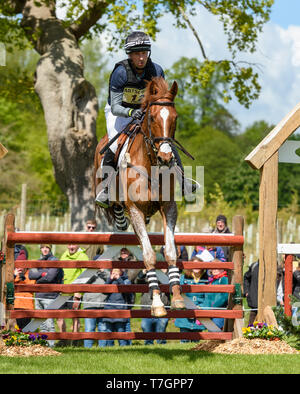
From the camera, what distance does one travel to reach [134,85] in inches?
303

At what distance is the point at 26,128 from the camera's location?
1786 inches

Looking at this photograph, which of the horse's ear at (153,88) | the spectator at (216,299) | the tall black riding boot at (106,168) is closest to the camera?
the horse's ear at (153,88)

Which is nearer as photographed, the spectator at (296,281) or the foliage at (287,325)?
the foliage at (287,325)

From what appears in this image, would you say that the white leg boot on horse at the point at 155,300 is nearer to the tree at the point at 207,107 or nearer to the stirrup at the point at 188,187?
the stirrup at the point at 188,187

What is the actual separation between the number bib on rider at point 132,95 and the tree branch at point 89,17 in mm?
9489

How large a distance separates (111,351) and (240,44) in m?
13.4

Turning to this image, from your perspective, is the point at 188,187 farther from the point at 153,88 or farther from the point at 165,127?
the point at 153,88

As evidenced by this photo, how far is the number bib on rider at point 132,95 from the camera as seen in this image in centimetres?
768

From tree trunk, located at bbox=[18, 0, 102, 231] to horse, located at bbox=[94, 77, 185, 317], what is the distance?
358 inches

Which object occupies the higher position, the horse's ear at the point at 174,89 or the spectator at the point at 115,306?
the horse's ear at the point at 174,89

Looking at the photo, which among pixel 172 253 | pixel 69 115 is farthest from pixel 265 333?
pixel 69 115

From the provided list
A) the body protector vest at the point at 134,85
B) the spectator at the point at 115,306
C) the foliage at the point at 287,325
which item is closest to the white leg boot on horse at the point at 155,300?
the foliage at the point at 287,325
